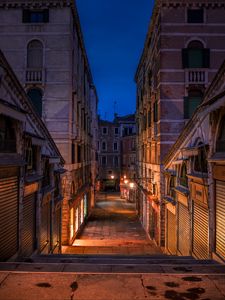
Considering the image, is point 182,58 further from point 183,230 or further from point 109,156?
point 109,156

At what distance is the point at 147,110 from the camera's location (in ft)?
89.1

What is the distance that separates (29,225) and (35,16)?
17214mm

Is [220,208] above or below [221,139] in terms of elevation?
below

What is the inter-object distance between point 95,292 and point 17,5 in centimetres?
2209

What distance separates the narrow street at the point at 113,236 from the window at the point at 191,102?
33.2 feet

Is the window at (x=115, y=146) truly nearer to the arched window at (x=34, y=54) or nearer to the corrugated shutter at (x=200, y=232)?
the arched window at (x=34, y=54)

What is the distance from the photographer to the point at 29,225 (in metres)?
11.4

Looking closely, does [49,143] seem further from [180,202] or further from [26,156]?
[180,202]

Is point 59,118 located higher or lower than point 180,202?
higher

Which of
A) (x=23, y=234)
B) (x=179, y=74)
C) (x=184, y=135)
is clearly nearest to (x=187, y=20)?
(x=179, y=74)

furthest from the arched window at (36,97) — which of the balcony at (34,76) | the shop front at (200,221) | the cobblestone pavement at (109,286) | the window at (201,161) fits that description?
the cobblestone pavement at (109,286)

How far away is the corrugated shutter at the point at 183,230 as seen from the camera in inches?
530

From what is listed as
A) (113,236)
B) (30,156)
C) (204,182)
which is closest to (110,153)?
(113,236)

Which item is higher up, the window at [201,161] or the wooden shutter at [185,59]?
the wooden shutter at [185,59]
